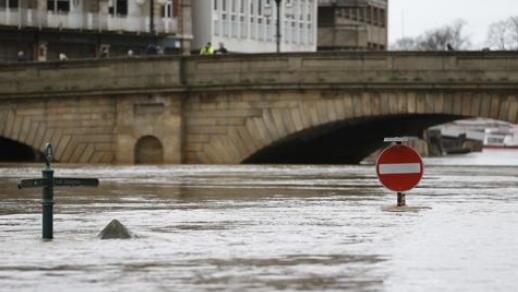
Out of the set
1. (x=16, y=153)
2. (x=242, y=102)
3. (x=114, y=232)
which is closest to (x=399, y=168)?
(x=114, y=232)

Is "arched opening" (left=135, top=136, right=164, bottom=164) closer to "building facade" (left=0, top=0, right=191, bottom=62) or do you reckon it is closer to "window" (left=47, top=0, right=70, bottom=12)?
"building facade" (left=0, top=0, right=191, bottom=62)

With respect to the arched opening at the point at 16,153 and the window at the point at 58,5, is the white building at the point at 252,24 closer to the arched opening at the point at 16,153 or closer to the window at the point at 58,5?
the window at the point at 58,5

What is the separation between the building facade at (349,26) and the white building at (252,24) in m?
12.1

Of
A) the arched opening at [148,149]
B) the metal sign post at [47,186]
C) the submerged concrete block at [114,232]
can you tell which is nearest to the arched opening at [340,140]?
the arched opening at [148,149]

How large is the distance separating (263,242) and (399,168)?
6.63 meters

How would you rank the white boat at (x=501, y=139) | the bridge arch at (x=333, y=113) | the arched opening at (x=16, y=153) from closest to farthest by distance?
the bridge arch at (x=333, y=113) → the arched opening at (x=16, y=153) → the white boat at (x=501, y=139)

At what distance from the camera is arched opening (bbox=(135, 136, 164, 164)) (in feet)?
205

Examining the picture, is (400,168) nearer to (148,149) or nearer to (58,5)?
(148,149)

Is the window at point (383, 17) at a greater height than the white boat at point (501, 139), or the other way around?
the window at point (383, 17)

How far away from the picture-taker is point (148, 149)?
62781mm

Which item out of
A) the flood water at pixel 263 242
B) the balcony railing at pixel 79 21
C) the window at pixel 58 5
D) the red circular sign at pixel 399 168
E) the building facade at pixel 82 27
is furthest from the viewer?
the window at pixel 58 5

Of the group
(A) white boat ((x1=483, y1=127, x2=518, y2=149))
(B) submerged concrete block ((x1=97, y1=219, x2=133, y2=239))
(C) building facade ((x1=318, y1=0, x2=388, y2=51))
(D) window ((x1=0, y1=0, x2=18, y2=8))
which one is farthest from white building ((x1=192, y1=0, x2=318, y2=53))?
(B) submerged concrete block ((x1=97, y1=219, x2=133, y2=239))

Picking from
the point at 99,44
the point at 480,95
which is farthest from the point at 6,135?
the point at 99,44

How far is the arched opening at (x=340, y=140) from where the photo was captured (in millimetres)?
60781
